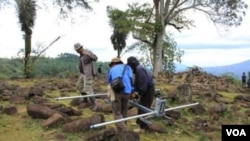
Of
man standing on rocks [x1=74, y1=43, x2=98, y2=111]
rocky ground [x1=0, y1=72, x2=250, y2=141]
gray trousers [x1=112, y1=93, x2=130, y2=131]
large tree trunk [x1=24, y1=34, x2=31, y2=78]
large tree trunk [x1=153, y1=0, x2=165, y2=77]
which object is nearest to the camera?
gray trousers [x1=112, y1=93, x2=130, y2=131]

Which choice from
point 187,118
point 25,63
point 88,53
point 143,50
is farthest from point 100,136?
point 143,50

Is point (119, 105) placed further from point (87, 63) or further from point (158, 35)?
point (158, 35)

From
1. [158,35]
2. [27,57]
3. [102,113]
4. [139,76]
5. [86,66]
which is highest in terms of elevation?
[158,35]

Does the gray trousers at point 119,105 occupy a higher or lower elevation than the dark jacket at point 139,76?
lower

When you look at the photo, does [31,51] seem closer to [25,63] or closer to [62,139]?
[25,63]

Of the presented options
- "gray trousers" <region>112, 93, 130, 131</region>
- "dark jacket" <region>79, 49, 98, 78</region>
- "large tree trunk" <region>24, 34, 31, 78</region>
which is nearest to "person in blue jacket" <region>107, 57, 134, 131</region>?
"gray trousers" <region>112, 93, 130, 131</region>

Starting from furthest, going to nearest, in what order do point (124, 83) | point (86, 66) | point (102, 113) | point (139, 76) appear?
point (102, 113) → point (86, 66) → point (139, 76) → point (124, 83)

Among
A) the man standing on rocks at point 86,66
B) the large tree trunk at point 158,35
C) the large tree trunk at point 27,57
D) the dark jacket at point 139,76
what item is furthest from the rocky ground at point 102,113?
the large tree trunk at point 158,35

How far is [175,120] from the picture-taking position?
11.4 m

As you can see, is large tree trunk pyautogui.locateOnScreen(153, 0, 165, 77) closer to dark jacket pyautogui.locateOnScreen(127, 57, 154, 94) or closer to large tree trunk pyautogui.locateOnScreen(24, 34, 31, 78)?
large tree trunk pyautogui.locateOnScreen(24, 34, 31, 78)

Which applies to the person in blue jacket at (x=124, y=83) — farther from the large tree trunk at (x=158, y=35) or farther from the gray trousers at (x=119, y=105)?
the large tree trunk at (x=158, y=35)

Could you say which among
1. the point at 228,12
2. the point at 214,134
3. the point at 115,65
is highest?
the point at 228,12

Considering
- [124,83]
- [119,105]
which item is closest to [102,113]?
[119,105]

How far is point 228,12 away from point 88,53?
20061 millimetres
